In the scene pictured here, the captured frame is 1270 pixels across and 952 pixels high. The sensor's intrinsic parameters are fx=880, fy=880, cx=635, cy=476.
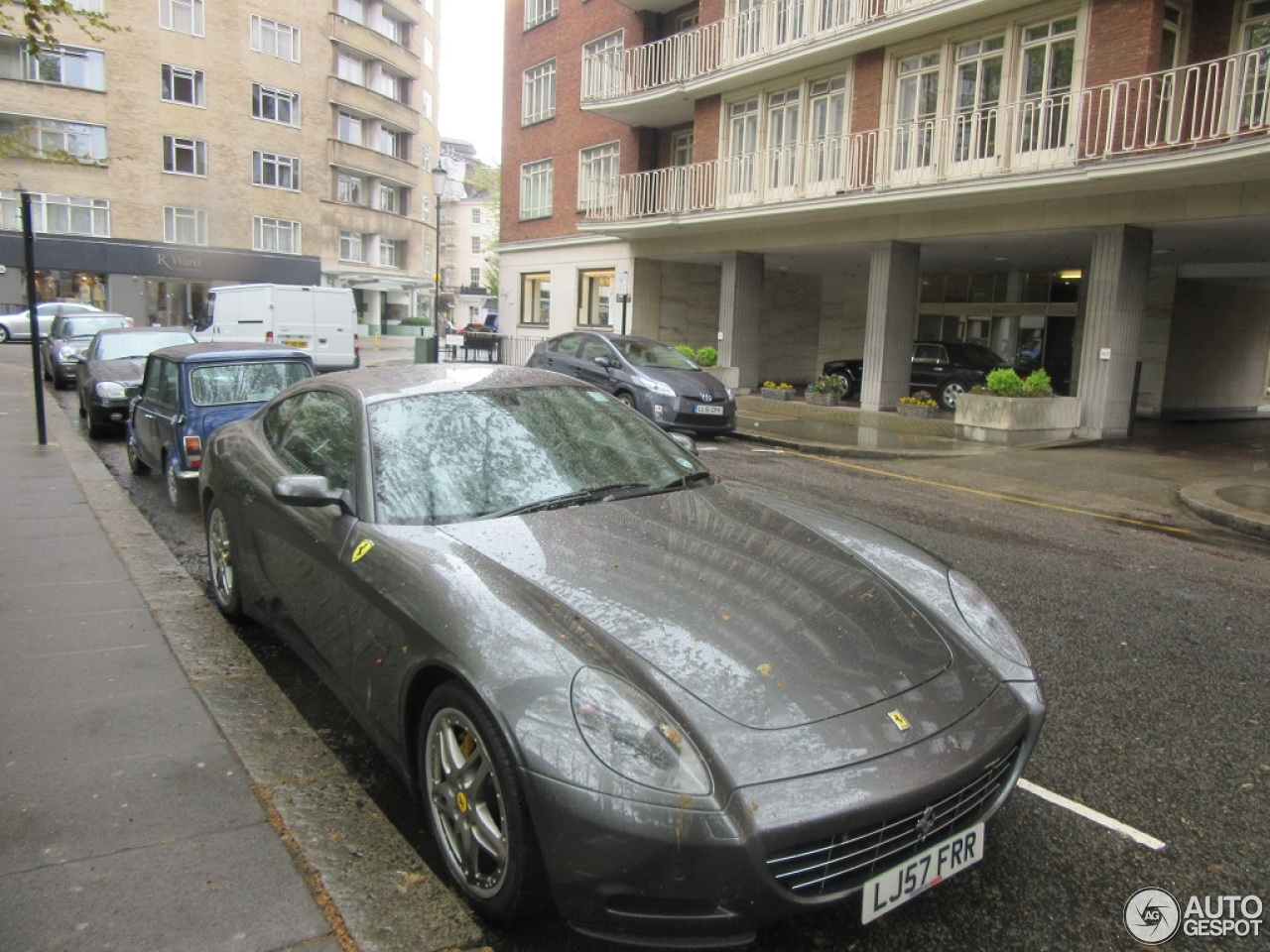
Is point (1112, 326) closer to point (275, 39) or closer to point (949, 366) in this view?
point (949, 366)

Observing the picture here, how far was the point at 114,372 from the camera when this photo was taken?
1231cm

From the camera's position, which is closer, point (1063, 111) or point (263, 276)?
point (1063, 111)

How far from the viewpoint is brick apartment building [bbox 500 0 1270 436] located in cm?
1391

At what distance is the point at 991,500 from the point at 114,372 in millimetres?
11640

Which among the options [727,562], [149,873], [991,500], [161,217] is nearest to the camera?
[149,873]

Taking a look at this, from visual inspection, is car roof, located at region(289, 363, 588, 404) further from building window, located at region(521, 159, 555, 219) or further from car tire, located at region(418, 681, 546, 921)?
building window, located at region(521, 159, 555, 219)

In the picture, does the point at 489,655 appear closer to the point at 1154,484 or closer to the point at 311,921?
the point at 311,921

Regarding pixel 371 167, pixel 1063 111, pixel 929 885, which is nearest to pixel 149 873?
pixel 929 885

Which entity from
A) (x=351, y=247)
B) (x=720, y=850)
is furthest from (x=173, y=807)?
(x=351, y=247)

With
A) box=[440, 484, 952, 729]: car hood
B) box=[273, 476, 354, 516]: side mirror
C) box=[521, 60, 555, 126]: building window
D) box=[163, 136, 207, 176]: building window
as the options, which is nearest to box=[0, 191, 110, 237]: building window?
box=[163, 136, 207, 176]: building window

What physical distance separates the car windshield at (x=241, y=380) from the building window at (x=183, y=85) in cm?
3969

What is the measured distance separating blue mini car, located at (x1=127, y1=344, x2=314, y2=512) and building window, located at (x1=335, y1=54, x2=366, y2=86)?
143ft

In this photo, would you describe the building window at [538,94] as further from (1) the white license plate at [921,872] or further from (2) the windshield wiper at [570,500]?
(1) the white license plate at [921,872]

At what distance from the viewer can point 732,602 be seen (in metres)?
2.71
